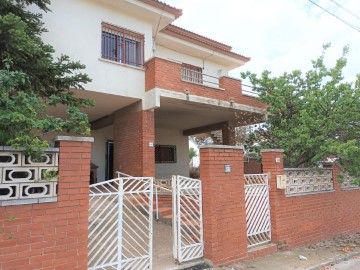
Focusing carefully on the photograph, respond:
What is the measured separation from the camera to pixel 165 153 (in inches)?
613

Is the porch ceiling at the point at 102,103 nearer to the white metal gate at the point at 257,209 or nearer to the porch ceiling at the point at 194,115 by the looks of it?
the porch ceiling at the point at 194,115

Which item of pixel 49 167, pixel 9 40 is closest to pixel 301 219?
pixel 49 167

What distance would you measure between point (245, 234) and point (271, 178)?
1.61 m

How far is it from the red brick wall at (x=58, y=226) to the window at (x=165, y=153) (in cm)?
1096

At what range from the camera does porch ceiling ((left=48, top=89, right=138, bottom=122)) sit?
9.16 m

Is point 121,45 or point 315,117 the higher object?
point 121,45

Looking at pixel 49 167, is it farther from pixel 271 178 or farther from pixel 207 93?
pixel 207 93

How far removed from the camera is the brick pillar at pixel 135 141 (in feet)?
32.0

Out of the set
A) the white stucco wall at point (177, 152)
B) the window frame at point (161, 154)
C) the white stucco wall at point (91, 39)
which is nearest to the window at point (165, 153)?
the window frame at point (161, 154)

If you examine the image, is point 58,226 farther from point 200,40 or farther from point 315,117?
point 200,40

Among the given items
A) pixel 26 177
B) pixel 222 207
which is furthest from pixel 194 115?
pixel 26 177

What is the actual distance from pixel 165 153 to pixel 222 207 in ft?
32.7

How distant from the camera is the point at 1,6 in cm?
569

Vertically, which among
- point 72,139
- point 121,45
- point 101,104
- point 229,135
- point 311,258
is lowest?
point 311,258
